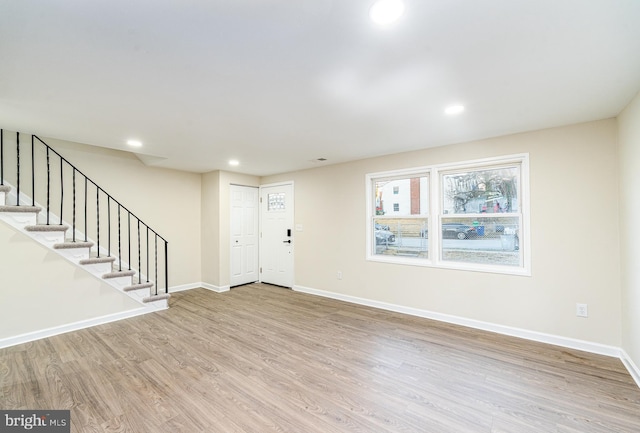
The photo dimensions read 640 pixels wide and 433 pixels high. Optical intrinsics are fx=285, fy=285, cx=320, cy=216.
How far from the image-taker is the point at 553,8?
1.42 meters

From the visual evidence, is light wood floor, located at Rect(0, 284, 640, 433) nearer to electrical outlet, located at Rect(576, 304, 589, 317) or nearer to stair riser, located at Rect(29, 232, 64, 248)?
electrical outlet, located at Rect(576, 304, 589, 317)

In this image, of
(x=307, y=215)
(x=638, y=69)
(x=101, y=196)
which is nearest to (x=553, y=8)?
(x=638, y=69)

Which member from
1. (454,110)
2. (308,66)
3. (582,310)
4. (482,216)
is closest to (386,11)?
(308,66)

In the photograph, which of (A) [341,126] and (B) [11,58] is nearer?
(B) [11,58]

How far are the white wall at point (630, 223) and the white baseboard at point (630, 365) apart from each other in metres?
0.04

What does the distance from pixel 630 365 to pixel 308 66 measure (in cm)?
377

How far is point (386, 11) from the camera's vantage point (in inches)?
56.4

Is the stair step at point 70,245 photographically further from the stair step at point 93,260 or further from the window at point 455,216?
the window at point 455,216

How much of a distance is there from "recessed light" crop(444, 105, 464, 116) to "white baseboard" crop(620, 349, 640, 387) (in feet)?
8.75

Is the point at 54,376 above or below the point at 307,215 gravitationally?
below

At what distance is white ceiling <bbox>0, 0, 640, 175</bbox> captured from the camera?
1456mm

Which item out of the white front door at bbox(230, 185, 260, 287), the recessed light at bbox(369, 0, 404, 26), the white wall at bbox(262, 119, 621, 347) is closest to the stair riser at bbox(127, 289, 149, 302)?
the white front door at bbox(230, 185, 260, 287)

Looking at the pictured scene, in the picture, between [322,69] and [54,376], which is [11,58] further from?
[54,376]

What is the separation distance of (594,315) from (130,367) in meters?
4.61
